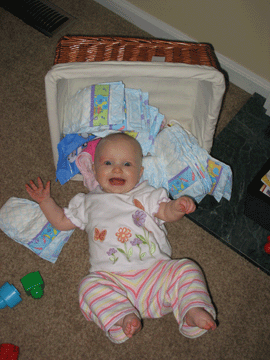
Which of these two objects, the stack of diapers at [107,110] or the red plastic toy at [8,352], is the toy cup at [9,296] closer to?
the red plastic toy at [8,352]

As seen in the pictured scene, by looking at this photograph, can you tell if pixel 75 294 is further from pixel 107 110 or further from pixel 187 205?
pixel 107 110

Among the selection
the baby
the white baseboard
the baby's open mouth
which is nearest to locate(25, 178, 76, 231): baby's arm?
the baby

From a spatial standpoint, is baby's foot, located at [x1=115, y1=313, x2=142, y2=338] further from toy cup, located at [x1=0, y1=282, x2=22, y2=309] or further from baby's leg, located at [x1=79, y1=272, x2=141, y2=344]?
toy cup, located at [x1=0, y1=282, x2=22, y2=309]

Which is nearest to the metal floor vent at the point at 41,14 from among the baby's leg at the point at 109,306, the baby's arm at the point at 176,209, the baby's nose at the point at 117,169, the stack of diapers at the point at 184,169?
the stack of diapers at the point at 184,169

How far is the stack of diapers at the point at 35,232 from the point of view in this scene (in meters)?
1.33

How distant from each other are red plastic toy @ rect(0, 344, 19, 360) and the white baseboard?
1.44 meters

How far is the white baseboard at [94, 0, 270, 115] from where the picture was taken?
1.62 m

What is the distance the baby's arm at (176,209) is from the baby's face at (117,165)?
0.47 feet

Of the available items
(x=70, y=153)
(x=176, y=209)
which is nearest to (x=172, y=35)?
(x=70, y=153)

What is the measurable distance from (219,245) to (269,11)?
967mm

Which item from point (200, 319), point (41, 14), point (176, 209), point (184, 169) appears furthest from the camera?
point (41, 14)

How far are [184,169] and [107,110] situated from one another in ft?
1.19

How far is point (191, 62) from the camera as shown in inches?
46.5

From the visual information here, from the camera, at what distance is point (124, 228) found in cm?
113
